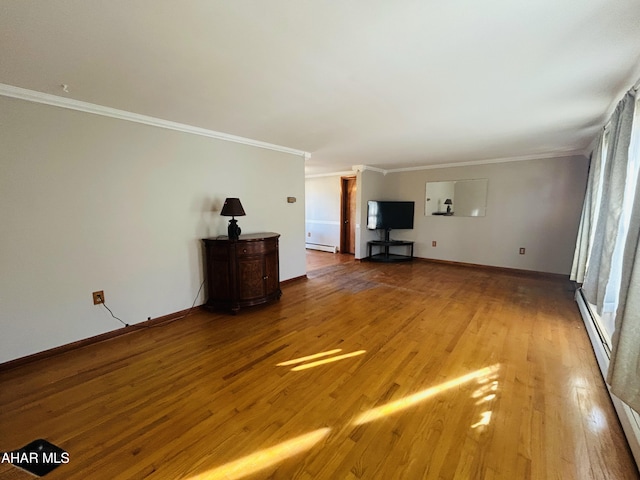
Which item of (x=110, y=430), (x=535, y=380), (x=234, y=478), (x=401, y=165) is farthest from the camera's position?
(x=401, y=165)

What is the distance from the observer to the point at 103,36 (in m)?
1.48

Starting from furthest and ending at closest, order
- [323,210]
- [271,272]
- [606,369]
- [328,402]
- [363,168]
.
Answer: [323,210] < [363,168] < [271,272] < [606,369] < [328,402]

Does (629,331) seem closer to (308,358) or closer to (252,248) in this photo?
(308,358)

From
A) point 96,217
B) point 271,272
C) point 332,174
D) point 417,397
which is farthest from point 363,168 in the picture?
point 417,397

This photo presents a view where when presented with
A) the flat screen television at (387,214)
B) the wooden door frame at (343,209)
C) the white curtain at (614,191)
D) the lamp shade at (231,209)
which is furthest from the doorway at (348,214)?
the white curtain at (614,191)

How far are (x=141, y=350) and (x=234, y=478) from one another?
1.72 meters

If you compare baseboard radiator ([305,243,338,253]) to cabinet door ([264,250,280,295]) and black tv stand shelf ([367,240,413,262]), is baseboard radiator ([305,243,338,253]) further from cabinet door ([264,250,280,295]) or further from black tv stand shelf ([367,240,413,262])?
cabinet door ([264,250,280,295])

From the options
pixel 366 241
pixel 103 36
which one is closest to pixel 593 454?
pixel 103 36

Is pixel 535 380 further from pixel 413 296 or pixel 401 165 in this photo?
pixel 401 165

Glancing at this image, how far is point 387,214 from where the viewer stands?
6.36 metres

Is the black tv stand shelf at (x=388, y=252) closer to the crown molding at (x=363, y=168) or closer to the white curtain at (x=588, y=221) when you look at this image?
the crown molding at (x=363, y=168)

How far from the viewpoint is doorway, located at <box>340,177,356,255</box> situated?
6953 mm

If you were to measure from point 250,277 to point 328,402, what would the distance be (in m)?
1.92

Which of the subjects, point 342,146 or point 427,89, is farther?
point 342,146
